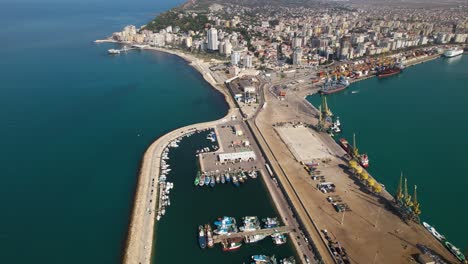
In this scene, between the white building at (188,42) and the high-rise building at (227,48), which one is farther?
the white building at (188,42)

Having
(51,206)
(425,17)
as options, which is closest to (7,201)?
(51,206)

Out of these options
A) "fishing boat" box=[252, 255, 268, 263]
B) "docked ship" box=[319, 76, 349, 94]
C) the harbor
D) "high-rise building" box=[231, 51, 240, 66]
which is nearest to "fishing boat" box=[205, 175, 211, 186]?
the harbor

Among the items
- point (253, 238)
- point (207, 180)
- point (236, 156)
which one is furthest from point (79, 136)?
point (253, 238)

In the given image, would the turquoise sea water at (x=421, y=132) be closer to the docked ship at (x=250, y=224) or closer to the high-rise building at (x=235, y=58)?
the docked ship at (x=250, y=224)

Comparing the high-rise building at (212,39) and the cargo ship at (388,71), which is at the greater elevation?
the high-rise building at (212,39)

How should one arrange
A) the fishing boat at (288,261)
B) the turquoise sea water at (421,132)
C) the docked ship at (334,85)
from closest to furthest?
the fishing boat at (288,261)
the turquoise sea water at (421,132)
the docked ship at (334,85)

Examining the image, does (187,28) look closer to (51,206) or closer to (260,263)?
(51,206)

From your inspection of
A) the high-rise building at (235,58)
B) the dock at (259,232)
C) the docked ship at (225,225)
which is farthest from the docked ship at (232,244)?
the high-rise building at (235,58)

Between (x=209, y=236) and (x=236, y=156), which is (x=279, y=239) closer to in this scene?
(x=209, y=236)
